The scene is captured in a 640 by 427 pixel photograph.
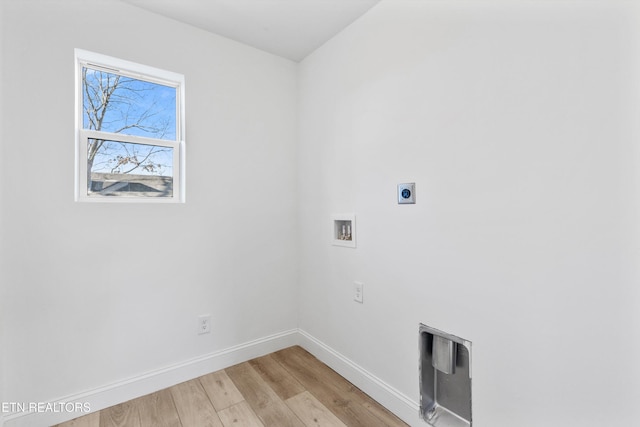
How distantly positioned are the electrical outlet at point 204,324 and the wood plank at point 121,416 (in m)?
0.50

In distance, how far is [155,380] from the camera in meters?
1.81

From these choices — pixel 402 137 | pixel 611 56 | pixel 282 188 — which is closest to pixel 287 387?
pixel 282 188

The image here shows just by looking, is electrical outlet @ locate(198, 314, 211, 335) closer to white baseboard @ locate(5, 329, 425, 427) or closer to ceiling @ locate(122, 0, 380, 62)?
white baseboard @ locate(5, 329, 425, 427)

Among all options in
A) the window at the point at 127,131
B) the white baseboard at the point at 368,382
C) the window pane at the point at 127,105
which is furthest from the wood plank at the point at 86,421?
the window pane at the point at 127,105

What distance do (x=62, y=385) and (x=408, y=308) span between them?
1.86 m

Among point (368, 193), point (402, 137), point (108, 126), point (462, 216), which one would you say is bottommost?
point (462, 216)

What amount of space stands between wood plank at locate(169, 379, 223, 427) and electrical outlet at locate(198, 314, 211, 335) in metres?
0.30

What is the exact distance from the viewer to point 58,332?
1.56 meters

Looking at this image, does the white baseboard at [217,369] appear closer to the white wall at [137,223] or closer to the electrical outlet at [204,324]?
the white wall at [137,223]

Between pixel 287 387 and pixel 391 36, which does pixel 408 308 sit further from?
pixel 391 36

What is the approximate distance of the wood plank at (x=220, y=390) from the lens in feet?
5.61

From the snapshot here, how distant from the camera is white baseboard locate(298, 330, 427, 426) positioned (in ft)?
5.01

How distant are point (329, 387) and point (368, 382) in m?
0.25

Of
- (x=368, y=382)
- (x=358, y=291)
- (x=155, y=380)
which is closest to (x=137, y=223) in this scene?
(x=155, y=380)
